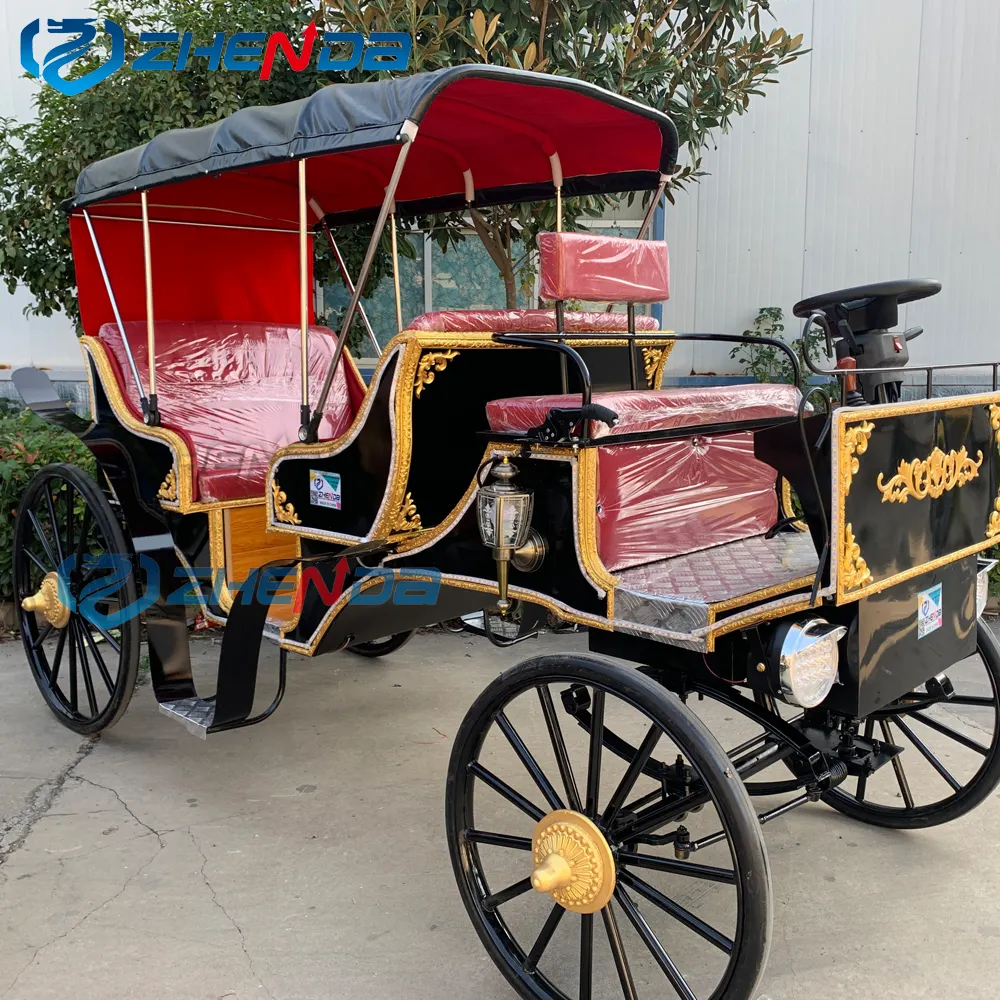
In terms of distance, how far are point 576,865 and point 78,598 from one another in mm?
2260

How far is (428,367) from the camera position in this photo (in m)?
2.40

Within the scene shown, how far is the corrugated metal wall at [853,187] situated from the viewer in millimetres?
6895

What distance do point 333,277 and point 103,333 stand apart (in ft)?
7.93

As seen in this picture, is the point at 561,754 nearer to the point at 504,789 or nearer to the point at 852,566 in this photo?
the point at 504,789

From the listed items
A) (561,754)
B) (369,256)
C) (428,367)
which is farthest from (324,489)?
(561,754)

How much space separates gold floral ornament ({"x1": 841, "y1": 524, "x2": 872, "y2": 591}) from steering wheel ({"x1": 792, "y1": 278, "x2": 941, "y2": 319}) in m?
0.84

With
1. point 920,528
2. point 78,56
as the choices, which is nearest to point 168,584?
point 920,528

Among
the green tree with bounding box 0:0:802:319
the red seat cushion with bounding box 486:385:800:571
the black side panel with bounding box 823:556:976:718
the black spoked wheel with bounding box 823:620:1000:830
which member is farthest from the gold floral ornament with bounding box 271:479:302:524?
the green tree with bounding box 0:0:802:319

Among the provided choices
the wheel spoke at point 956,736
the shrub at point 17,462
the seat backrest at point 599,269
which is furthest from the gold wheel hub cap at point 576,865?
the shrub at point 17,462

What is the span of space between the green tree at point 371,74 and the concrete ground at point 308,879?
2815 millimetres

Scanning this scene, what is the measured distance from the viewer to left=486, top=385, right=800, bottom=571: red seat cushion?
2158 mm

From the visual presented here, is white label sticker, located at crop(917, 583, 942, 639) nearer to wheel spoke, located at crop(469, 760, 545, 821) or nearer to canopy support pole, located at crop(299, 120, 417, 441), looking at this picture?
wheel spoke, located at crop(469, 760, 545, 821)

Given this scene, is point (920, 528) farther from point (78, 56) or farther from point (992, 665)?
point (78, 56)

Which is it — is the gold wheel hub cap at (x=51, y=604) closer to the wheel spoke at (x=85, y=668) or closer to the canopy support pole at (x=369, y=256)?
the wheel spoke at (x=85, y=668)
